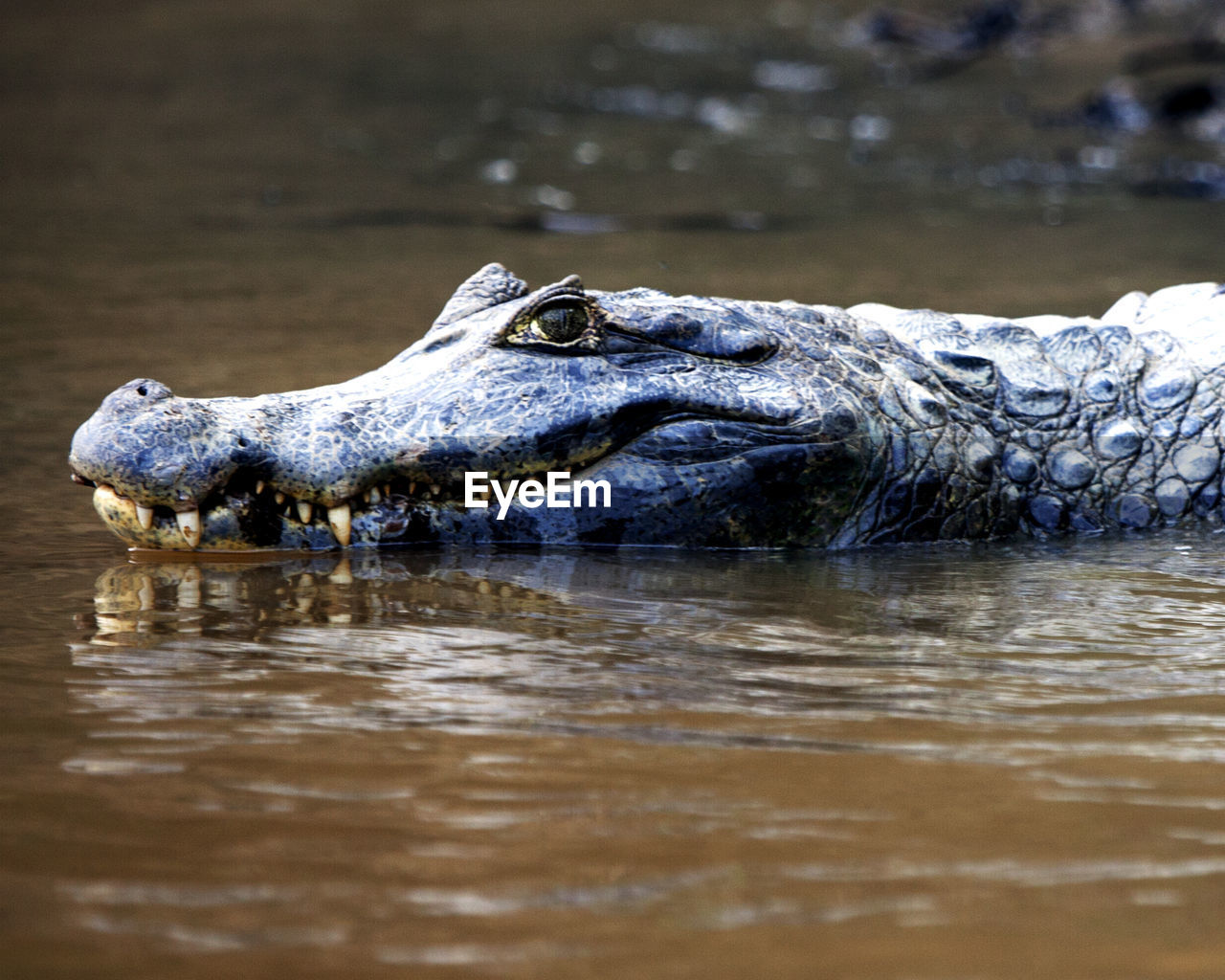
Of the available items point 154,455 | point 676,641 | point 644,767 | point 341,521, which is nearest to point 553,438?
point 341,521

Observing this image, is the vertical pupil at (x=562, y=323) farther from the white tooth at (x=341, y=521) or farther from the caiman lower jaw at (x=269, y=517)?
the white tooth at (x=341, y=521)

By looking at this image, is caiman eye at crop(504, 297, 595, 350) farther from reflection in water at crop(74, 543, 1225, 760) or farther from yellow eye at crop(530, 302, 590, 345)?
reflection in water at crop(74, 543, 1225, 760)

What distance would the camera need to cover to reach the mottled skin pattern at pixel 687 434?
149 inches

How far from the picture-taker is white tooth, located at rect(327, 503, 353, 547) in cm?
392

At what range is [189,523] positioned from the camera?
12.3ft

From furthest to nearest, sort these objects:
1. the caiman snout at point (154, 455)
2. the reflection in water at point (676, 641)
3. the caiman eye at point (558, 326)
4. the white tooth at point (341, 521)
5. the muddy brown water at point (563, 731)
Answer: the caiman eye at point (558, 326)
the white tooth at point (341, 521)
the caiman snout at point (154, 455)
the reflection in water at point (676, 641)
the muddy brown water at point (563, 731)

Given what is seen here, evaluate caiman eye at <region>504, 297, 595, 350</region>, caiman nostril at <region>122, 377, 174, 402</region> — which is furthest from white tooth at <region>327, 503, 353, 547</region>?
caiman eye at <region>504, 297, 595, 350</region>

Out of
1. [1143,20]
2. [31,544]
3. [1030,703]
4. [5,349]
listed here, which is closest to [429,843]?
[1030,703]

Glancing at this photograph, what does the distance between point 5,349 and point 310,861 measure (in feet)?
16.0

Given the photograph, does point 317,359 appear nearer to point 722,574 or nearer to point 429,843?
point 722,574

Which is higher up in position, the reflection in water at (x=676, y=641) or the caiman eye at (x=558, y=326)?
the caiman eye at (x=558, y=326)

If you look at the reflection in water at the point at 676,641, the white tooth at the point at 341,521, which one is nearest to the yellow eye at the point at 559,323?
the reflection in water at the point at 676,641

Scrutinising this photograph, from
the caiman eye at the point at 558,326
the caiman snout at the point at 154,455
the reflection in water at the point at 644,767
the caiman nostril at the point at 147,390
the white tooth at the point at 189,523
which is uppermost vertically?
the caiman eye at the point at 558,326

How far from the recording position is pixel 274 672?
2967mm
